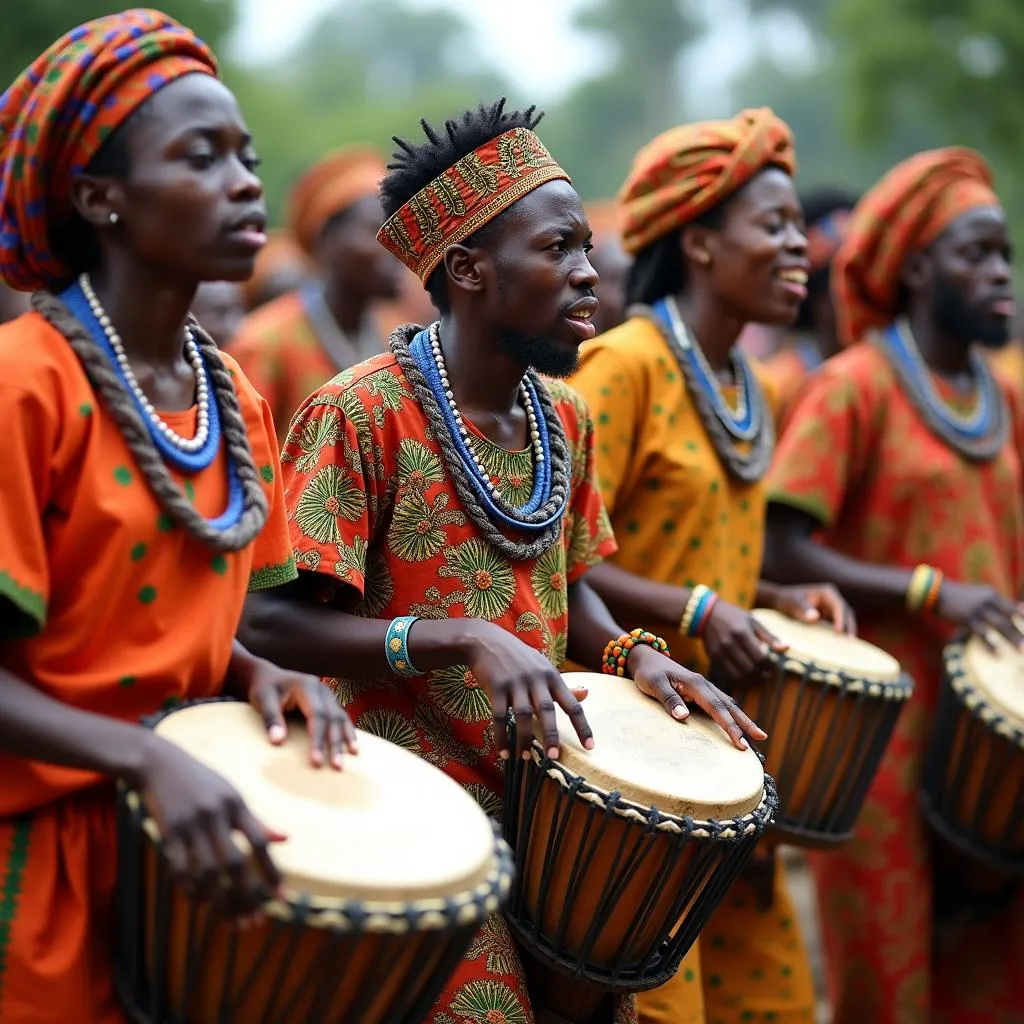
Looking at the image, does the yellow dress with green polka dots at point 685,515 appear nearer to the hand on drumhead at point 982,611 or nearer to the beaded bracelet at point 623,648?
the hand on drumhead at point 982,611

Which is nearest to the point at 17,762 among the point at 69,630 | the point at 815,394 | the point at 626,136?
the point at 69,630

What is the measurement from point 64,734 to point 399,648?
89 cm

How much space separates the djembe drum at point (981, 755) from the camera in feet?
15.7

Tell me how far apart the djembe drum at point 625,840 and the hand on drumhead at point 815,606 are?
1.43 m

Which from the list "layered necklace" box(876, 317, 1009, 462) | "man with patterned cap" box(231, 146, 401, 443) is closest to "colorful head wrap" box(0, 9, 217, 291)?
"layered necklace" box(876, 317, 1009, 462)

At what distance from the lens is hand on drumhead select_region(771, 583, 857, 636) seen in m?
4.76

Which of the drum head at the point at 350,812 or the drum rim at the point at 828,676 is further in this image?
the drum rim at the point at 828,676

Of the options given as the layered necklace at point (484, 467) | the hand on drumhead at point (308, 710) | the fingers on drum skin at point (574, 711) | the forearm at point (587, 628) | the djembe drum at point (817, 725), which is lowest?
the djembe drum at point (817, 725)

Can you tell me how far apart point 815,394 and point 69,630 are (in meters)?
3.34

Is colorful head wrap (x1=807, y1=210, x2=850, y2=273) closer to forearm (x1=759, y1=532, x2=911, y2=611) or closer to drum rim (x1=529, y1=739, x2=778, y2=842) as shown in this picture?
forearm (x1=759, y1=532, x2=911, y2=611)

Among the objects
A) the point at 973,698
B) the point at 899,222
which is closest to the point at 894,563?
the point at 973,698

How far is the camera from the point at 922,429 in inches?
215

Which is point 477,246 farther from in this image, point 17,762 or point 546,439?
point 17,762

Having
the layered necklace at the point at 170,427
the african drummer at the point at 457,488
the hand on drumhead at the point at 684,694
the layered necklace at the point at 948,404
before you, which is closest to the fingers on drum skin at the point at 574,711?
the african drummer at the point at 457,488
